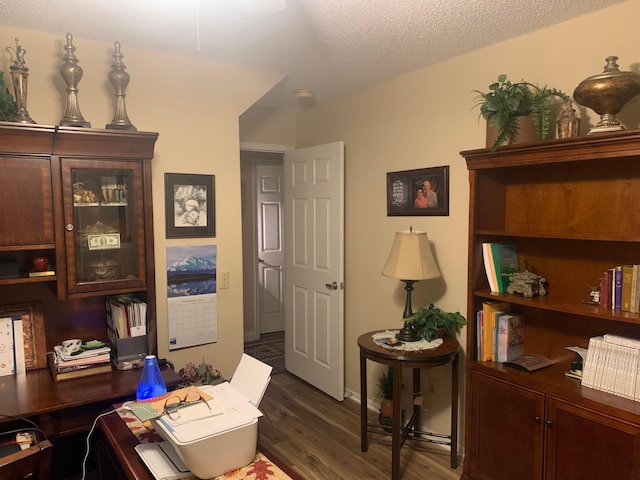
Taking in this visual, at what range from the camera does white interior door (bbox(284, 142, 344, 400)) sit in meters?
3.55

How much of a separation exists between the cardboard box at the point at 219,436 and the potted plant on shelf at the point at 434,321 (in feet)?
4.71

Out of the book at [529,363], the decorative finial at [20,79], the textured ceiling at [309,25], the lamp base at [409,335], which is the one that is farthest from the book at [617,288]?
the decorative finial at [20,79]

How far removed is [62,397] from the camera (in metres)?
2.08

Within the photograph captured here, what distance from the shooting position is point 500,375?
2.28 metres

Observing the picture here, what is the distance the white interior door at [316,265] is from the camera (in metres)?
3.55

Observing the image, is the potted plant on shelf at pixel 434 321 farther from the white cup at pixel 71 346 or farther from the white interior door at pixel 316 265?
the white cup at pixel 71 346

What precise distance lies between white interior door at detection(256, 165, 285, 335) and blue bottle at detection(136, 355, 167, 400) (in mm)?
3357

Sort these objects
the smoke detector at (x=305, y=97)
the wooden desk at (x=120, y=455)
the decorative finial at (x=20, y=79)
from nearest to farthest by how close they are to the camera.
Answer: the wooden desk at (x=120, y=455)
the decorative finial at (x=20, y=79)
the smoke detector at (x=305, y=97)

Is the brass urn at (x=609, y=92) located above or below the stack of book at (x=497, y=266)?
above

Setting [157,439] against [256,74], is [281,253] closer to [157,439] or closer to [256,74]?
[256,74]

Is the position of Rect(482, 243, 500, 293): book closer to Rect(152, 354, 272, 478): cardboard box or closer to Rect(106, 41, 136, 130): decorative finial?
Rect(152, 354, 272, 478): cardboard box

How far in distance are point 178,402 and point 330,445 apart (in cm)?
176

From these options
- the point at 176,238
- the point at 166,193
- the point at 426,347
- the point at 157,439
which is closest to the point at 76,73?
the point at 166,193

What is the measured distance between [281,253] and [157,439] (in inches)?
150
